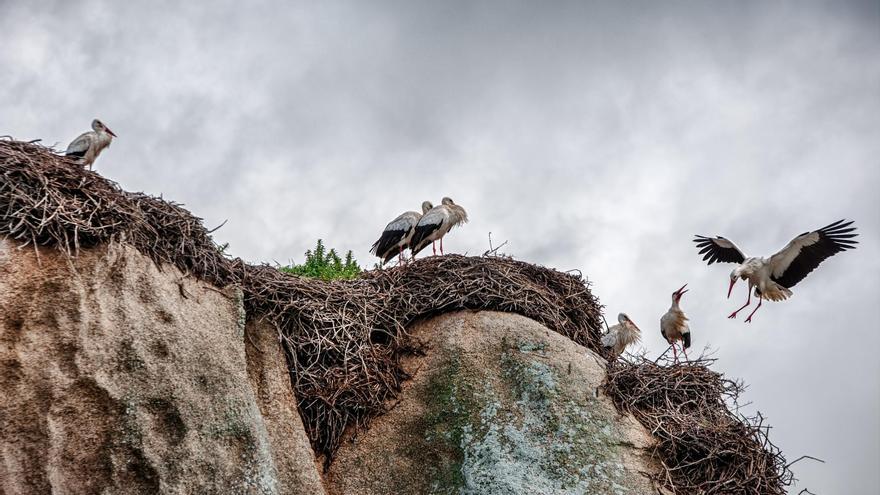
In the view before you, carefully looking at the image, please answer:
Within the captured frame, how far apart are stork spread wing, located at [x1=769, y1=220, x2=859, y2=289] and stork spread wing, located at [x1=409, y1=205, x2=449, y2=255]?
594 centimetres

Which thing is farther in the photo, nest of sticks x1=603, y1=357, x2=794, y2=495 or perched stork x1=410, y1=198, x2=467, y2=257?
perched stork x1=410, y1=198, x2=467, y2=257

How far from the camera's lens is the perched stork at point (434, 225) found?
1380 cm

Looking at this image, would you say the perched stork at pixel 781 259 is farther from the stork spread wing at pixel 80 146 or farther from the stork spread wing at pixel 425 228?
the stork spread wing at pixel 80 146

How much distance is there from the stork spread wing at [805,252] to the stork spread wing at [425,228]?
5.94 m

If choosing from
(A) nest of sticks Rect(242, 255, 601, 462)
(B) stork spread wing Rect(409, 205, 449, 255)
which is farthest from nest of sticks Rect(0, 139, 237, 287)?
(B) stork spread wing Rect(409, 205, 449, 255)

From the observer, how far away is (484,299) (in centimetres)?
995

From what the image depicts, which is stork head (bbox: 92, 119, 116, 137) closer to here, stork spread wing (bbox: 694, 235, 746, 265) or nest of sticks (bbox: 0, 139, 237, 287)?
nest of sticks (bbox: 0, 139, 237, 287)

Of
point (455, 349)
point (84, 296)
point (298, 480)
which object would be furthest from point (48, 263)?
point (455, 349)

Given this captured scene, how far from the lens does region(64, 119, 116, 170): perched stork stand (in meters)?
11.7

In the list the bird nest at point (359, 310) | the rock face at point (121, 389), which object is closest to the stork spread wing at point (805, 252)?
the bird nest at point (359, 310)

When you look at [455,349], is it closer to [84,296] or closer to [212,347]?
[212,347]

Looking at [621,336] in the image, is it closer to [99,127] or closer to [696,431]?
[696,431]

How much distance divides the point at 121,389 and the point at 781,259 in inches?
467

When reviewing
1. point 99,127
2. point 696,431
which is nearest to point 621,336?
point 696,431
